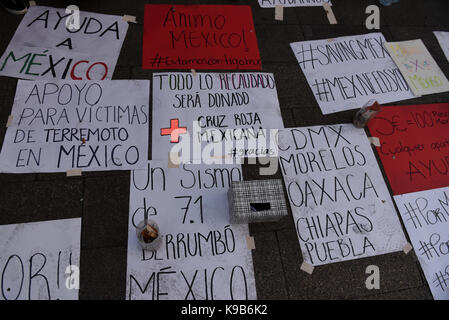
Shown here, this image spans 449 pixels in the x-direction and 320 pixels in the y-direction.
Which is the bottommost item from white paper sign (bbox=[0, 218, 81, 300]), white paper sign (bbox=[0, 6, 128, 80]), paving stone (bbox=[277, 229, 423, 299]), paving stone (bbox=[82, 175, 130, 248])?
paving stone (bbox=[277, 229, 423, 299])

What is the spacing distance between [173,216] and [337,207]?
4.37 feet

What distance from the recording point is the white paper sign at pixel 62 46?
2668 mm

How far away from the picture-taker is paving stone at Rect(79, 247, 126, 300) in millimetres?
1979

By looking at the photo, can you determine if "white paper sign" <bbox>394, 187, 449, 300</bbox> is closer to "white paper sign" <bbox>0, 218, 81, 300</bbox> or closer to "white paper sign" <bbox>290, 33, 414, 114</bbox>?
"white paper sign" <bbox>290, 33, 414, 114</bbox>

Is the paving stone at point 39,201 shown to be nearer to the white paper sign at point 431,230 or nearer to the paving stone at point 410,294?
the paving stone at point 410,294

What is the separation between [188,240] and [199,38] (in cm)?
208

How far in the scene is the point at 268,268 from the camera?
84.2 inches

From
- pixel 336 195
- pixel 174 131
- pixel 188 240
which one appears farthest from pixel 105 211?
pixel 336 195

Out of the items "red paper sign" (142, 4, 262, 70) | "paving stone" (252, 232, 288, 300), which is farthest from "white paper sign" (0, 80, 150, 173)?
"paving stone" (252, 232, 288, 300)

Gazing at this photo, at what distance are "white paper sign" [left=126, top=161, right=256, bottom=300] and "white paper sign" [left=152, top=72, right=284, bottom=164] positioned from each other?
18cm

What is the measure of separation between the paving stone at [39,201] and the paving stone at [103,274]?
0.36 meters

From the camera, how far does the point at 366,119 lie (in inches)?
103

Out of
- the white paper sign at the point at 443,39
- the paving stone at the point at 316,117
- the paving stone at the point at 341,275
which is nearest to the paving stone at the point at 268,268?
the paving stone at the point at 341,275
